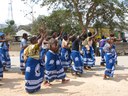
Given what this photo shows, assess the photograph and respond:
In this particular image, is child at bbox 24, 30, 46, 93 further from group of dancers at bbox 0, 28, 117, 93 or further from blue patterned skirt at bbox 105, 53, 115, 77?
blue patterned skirt at bbox 105, 53, 115, 77

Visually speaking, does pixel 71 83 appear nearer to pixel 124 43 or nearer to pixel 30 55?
pixel 30 55

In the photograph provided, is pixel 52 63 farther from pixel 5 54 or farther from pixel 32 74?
pixel 5 54

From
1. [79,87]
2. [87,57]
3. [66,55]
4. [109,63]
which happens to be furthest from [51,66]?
[87,57]

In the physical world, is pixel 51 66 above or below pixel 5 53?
below

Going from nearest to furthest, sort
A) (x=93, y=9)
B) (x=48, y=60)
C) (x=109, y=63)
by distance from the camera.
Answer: (x=48, y=60) → (x=109, y=63) → (x=93, y=9)

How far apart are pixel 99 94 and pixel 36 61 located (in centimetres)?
197

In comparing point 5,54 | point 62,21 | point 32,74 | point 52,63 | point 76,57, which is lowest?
point 32,74

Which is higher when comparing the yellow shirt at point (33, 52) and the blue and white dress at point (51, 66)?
the yellow shirt at point (33, 52)

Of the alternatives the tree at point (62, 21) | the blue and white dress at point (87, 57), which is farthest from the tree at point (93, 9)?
the blue and white dress at point (87, 57)

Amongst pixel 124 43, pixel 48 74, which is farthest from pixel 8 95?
pixel 124 43

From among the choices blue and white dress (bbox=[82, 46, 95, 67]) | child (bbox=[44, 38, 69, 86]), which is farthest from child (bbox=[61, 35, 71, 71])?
child (bbox=[44, 38, 69, 86])

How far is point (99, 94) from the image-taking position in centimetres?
895

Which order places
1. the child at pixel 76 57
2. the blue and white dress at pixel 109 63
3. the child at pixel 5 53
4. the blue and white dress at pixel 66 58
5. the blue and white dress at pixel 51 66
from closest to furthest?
the blue and white dress at pixel 51 66 < the blue and white dress at pixel 109 63 < the child at pixel 76 57 < the blue and white dress at pixel 66 58 < the child at pixel 5 53

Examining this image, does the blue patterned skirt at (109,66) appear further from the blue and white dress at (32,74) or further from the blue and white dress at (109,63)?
the blue and white dress at (32,74)
